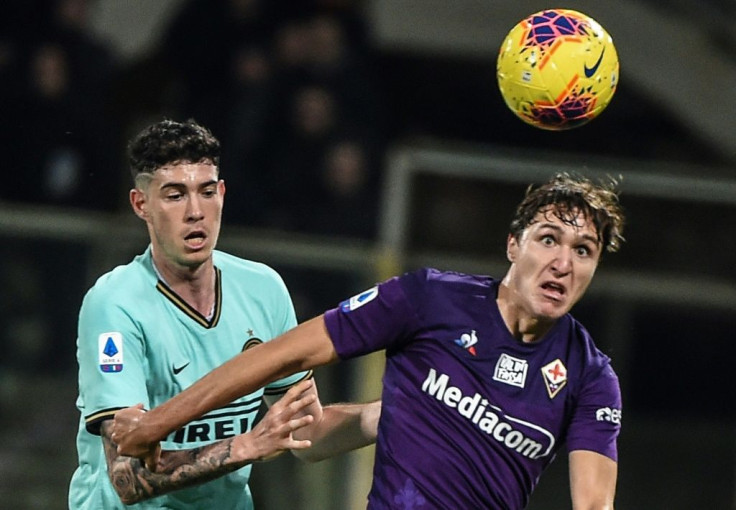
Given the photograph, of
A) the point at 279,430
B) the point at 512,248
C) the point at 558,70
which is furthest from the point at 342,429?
the point at 558,70

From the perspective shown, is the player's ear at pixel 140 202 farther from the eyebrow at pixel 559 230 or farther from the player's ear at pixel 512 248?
the eyebrow at pixel 559 230

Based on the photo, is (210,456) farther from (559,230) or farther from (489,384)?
(559,230)

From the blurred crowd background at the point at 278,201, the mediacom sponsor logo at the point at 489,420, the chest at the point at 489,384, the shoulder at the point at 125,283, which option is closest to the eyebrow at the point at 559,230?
the chest at the point at 489,384

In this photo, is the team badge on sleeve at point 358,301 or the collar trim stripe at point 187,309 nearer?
the team badge on sleeve at point 358,301

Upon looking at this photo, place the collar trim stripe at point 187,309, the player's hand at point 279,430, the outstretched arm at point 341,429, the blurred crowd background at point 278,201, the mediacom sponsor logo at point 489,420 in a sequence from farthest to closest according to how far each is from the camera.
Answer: the blurred crowd background at point 278,201 → the outstretched arm at point 341,429 → the collar trim stripe at point 187,309 → the mediacom sponsor logo at point 489,420 → the player's hand at point 279,430

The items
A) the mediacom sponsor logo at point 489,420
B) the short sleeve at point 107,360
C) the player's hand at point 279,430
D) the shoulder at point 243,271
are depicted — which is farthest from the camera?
the shoulder at point 243,271

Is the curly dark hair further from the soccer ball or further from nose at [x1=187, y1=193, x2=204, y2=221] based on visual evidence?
nose at [x1=187, y1=193, x2=204, y2=221]

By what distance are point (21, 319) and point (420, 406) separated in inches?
160

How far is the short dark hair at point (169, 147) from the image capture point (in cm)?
476

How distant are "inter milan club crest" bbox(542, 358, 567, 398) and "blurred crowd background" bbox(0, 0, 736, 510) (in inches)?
145

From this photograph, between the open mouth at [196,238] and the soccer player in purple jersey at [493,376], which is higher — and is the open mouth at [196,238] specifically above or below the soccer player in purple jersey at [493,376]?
above

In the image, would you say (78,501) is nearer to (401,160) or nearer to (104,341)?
(104,341)

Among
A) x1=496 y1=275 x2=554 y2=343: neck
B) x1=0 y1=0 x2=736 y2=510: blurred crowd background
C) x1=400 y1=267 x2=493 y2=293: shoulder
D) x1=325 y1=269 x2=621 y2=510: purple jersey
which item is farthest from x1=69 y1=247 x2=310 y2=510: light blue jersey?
x1=0 y1=0 x2=736 y2=510: blurred crowd background

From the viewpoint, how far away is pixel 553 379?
4398 millimetres
